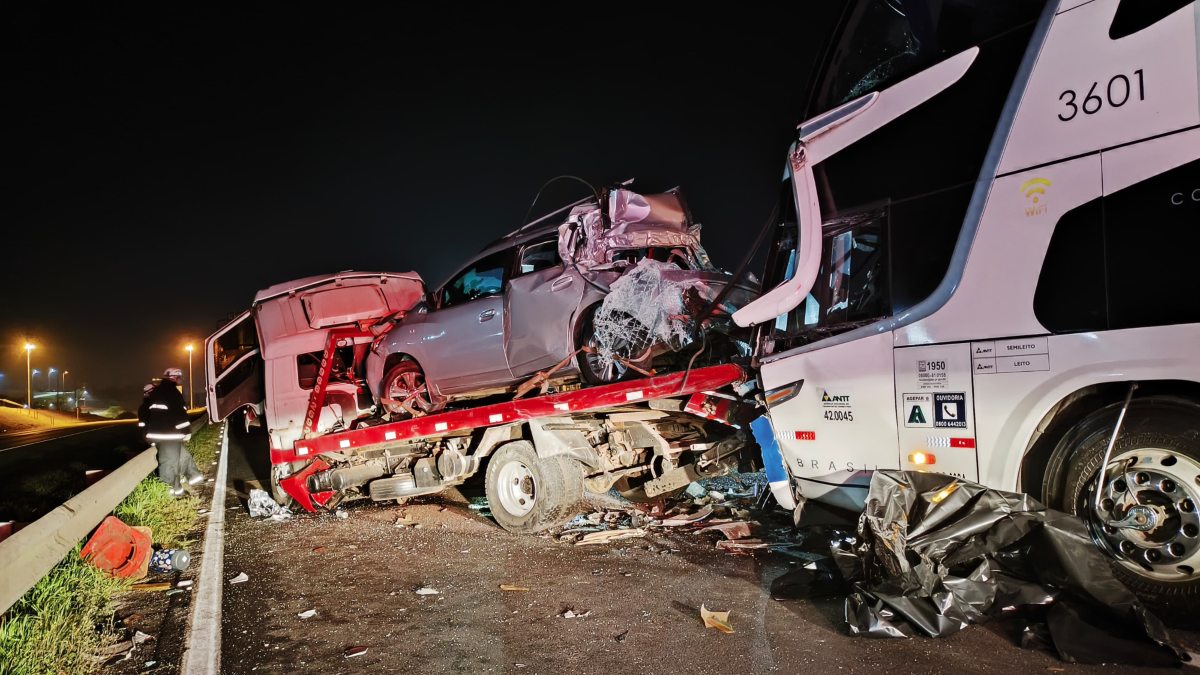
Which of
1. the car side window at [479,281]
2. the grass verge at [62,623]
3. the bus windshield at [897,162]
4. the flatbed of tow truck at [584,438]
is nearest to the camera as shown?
the grass verge at [62,623]

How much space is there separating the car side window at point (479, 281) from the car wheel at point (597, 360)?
1189 millimetres

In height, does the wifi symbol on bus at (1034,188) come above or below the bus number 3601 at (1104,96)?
below

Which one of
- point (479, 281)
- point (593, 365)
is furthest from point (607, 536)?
point (479, 281)

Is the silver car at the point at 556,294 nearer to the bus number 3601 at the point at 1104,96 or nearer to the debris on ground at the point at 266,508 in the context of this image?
the debris on ground at the point at 266,508

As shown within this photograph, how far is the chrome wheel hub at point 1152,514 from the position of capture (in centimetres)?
348

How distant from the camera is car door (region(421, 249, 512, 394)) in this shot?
24.1 feet

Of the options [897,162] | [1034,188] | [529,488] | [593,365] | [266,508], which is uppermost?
[897,162]

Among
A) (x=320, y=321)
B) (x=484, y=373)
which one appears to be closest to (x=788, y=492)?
(x=484, y=373)

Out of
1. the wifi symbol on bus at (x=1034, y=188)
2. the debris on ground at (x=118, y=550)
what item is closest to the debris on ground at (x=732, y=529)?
the wifi symbol on bus at (x=1034, y=188)

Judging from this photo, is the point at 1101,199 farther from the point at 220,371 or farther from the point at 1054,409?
the point at 220,371

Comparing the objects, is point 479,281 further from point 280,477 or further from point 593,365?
point 280,477

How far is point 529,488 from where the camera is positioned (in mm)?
6965

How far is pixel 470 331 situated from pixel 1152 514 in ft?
18.3

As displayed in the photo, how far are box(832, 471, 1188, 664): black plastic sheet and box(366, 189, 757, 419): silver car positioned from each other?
2444 mm
